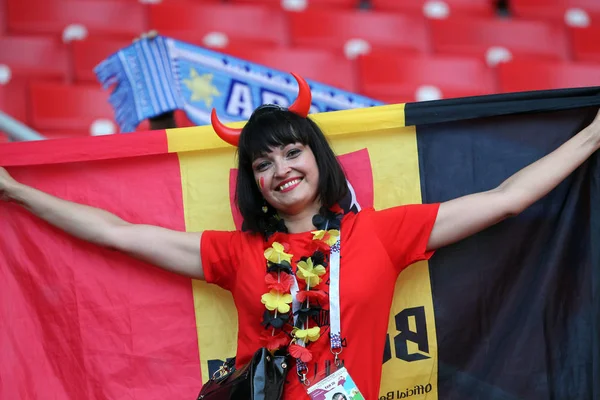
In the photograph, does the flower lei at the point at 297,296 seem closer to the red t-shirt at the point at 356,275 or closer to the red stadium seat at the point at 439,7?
the red t-shirt at the point at 356,275

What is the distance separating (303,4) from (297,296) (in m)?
2.67

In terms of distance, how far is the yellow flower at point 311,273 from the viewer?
198 centimetres

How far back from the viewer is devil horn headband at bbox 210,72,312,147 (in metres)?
2.13

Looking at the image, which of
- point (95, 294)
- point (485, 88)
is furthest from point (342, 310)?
point (485, 88)

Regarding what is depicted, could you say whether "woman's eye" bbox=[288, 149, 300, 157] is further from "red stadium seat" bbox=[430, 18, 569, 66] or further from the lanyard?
"red stadium seat" bbox=[430, 18, 569, 66]

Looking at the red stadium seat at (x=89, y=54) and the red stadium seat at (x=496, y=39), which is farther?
the red stadium seat at (x=496, y=39)

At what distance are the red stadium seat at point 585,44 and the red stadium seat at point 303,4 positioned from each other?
48.1 inches

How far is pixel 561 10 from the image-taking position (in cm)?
466

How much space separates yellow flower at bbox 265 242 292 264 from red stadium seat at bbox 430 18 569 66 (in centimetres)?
263

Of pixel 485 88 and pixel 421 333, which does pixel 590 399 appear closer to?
pixel 421 333

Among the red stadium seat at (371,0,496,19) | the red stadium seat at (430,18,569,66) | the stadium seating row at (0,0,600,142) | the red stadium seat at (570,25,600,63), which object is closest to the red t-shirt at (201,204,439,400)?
the stadium seating row at (0,0,600,142)

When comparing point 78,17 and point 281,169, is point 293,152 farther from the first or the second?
point 78,17

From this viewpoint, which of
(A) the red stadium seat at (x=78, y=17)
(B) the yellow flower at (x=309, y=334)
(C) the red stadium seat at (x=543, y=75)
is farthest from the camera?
(C) the red stadium seat at (x=543, y=75)

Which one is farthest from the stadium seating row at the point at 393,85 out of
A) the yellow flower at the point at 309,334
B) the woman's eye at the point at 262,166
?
the yellow flower at the point at 309,334
